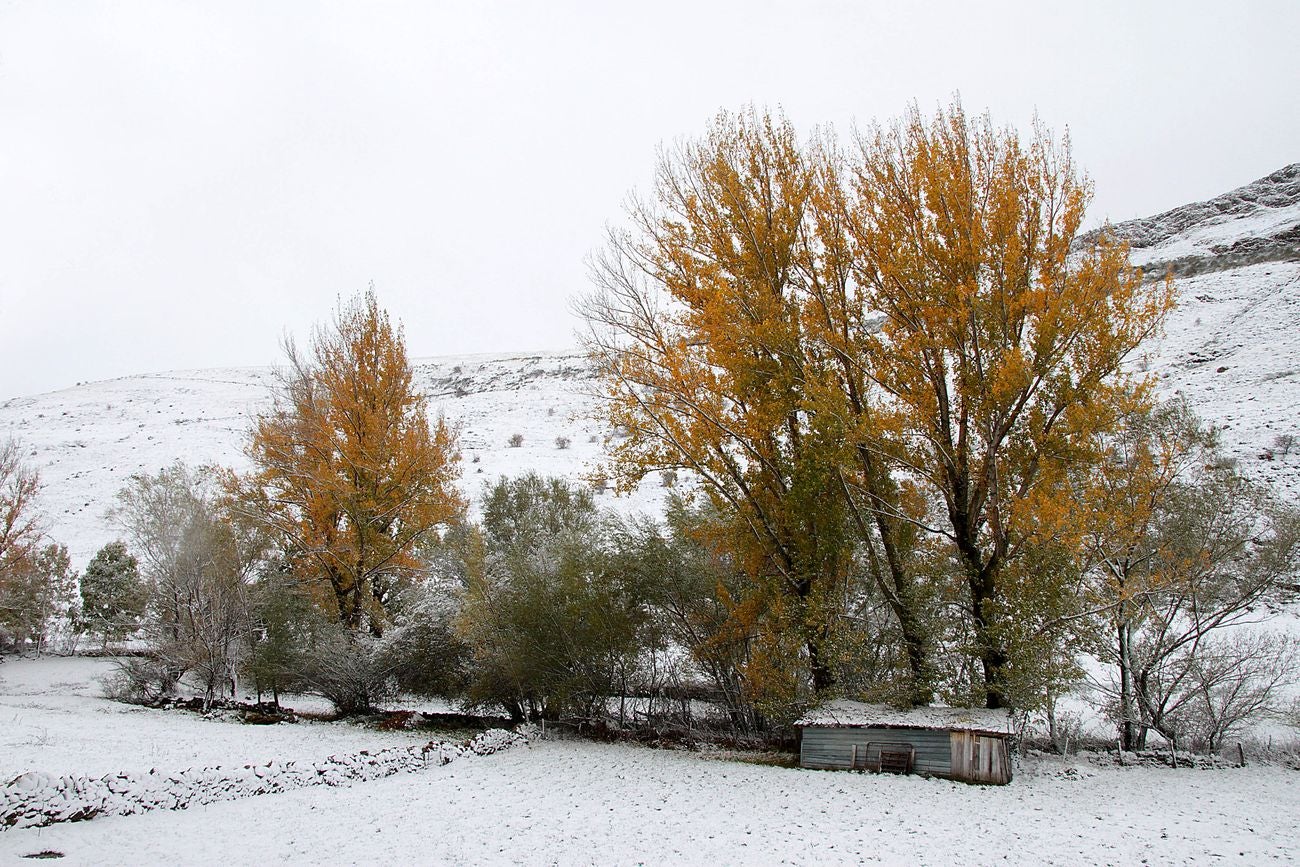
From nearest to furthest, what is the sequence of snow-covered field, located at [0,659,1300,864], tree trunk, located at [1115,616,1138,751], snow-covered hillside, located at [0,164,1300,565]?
snow-covered field, located at [0,659,1300,864], tree trunk, located at [1115,616,1138,751], snow-covered hillside, located at [0,164,1300,565]

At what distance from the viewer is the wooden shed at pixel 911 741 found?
8.55 m

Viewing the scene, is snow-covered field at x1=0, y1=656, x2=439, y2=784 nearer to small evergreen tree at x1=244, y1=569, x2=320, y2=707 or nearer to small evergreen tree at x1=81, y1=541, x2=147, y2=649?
small evergreen tree at x1=244, y1=569, x2=320, y2=707

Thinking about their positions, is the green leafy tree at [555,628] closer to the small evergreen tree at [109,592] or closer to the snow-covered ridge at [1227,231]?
the small evergreen tree at [109,592]

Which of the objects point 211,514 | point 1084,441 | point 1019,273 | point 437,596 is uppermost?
point 1019,273

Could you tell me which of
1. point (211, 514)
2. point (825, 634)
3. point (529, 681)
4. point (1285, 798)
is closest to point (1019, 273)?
point (825, 634)

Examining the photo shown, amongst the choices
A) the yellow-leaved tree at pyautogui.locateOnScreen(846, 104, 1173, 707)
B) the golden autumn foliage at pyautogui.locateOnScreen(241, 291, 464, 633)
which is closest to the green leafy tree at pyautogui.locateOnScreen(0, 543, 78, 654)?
the golden autumn foliage at pyautogui.locateOnScreen(241, 291, 464, 633)

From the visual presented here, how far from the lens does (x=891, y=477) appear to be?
11.7 m

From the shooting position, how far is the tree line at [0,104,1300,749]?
9.69 metres

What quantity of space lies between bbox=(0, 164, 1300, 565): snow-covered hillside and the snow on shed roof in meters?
8.20

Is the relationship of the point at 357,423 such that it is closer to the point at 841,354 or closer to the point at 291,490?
the point at 291,490

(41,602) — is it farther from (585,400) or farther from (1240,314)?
(1240,314)

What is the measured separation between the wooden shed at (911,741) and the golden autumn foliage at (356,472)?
432 inches

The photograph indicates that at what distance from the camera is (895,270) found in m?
10.5

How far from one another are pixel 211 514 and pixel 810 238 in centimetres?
1605
